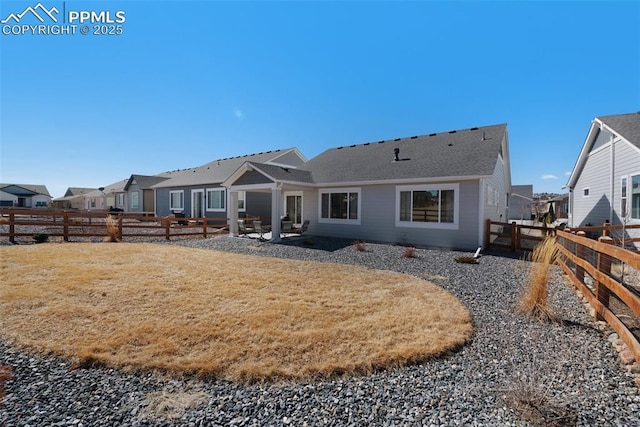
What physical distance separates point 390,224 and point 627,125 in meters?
10.5

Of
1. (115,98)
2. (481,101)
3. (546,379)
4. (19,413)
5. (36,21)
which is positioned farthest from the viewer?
(481,101)

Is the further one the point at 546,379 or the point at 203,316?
the point at 203,316

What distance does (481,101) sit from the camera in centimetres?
1586

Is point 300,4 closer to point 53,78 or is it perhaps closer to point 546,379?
point 53,78

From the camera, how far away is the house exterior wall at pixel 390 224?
1096cm

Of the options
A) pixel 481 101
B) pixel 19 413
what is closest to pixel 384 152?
pixel 481 101

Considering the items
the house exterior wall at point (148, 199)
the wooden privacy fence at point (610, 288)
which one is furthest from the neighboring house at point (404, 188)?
the house exterior wall at point (148, 199)

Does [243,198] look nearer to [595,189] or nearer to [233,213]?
[233,213]

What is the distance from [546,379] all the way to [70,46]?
1397 centimetres

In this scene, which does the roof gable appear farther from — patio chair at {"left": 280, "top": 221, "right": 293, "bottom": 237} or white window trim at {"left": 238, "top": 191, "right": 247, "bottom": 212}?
patio chair at {"left": 280, "top": 221, "right": 293, "bottom": 237}

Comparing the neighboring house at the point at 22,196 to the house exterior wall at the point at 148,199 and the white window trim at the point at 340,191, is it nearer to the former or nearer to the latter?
the house exterior wall at the point at 148,199

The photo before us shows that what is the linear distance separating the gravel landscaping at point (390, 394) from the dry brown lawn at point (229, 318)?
0.22 metres

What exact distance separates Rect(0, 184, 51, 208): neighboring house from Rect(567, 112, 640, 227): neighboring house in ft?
249

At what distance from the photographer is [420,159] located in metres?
13.4
